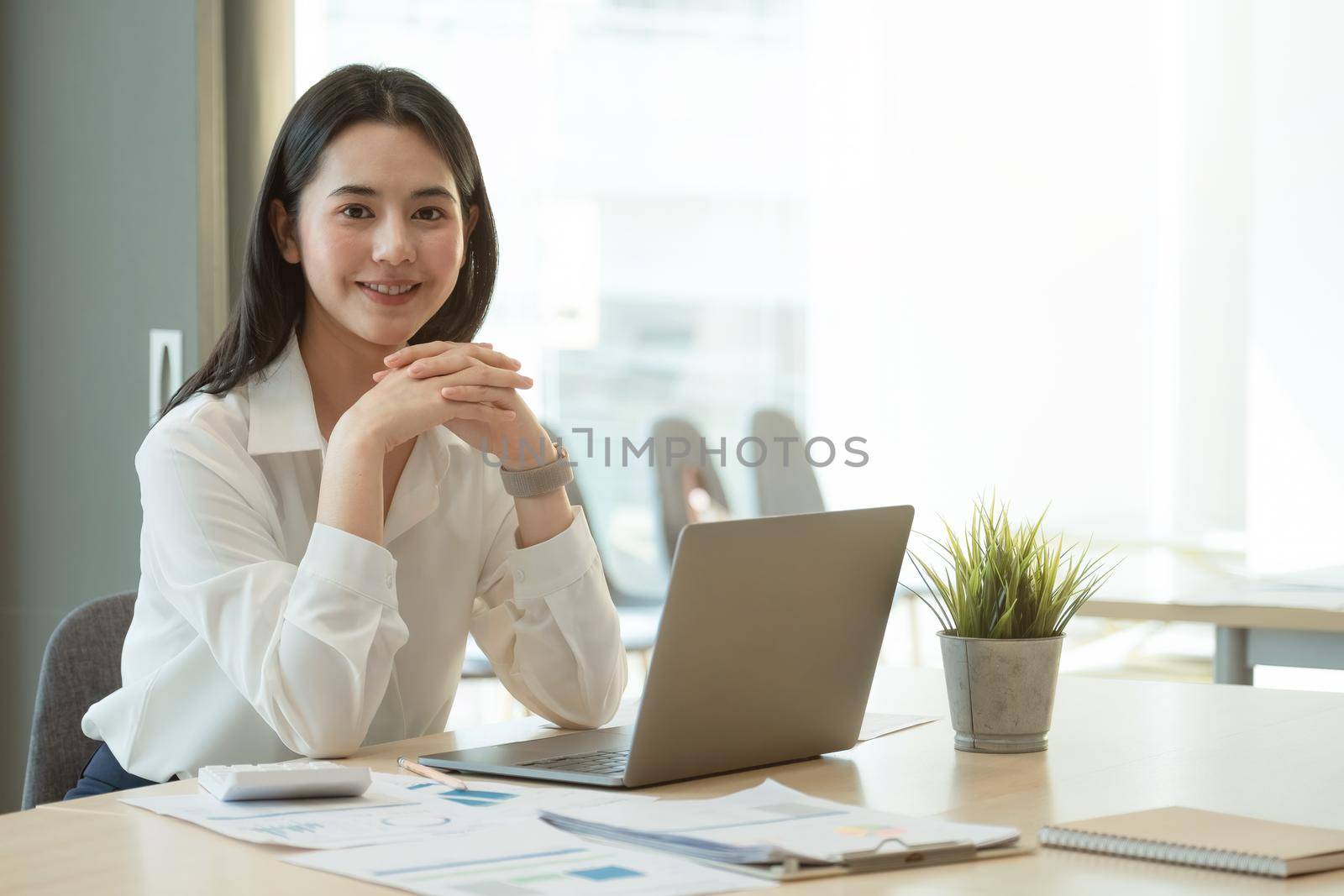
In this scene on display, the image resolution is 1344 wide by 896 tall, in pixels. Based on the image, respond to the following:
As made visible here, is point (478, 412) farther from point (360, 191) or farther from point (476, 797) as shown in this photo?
point (476, 797)

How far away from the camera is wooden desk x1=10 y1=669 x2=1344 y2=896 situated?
0.91 m

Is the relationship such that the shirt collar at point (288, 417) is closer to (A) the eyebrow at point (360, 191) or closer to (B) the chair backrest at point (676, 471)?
(A) the eyebrow at point (360, 191)

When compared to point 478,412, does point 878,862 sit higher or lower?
lower

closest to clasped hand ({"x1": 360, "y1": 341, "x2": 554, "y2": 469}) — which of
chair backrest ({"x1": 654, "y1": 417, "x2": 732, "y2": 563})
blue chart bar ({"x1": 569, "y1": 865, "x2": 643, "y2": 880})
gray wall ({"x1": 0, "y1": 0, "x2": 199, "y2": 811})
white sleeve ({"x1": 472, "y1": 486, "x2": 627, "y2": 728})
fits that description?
white sleeve ({"x1": 472, "y1": 486, "x2": 627, "y2": 728})

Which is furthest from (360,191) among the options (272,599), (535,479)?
(272,599)

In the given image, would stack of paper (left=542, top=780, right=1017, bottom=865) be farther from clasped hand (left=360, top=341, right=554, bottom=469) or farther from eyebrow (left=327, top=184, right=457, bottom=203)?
eyebrow (left=327, top=184, right=457, bottom=203)

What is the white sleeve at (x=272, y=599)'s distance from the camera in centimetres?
139

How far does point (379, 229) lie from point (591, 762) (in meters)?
0.71

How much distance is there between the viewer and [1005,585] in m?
1.33

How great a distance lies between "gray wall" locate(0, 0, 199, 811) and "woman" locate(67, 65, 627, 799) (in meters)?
1.49

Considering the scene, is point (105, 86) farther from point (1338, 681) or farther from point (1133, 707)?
point (1338, 681)

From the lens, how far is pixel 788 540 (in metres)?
1.25

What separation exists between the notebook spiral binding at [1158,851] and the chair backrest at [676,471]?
123 inches

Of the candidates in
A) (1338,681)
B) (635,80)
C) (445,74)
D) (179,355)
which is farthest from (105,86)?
(1338,681)
